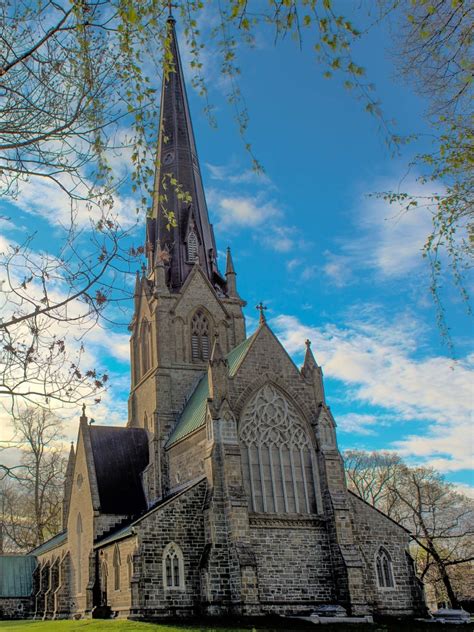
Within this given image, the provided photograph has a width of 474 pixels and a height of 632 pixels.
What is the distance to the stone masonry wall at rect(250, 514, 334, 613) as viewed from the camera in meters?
23.8

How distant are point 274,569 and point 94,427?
14.0 m

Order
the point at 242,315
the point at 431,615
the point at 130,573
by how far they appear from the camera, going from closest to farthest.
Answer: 1. the point at 130,573
2. the point at 431,615
3. the point at 242,315

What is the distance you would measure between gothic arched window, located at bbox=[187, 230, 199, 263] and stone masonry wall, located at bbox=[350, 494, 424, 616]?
54.3 ft

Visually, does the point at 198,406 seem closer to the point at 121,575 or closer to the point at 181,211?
the point at 121,575

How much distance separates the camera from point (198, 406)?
29.7m

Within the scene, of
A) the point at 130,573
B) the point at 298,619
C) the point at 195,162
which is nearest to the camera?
the point at 298,619

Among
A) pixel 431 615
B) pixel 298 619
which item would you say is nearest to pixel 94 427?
pixel 298 619

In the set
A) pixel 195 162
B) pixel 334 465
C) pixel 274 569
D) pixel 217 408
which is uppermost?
pixel 195 162

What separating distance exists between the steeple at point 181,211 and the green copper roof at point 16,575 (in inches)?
752

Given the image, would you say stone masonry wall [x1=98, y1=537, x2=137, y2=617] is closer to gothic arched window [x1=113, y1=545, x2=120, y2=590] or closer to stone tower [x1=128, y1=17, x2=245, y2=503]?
gothic arched window [x1=113, y1=545, x2=120, y2=590]

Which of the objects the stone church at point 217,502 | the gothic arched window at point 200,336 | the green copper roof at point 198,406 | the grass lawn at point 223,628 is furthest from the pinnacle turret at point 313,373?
the grass lawn at point 223,628

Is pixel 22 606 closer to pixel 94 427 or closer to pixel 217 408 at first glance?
pixel 94 427

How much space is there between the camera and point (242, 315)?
3709cm

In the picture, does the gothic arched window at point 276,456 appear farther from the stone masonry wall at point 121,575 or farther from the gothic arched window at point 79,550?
the gothic arched window at point 79,550
